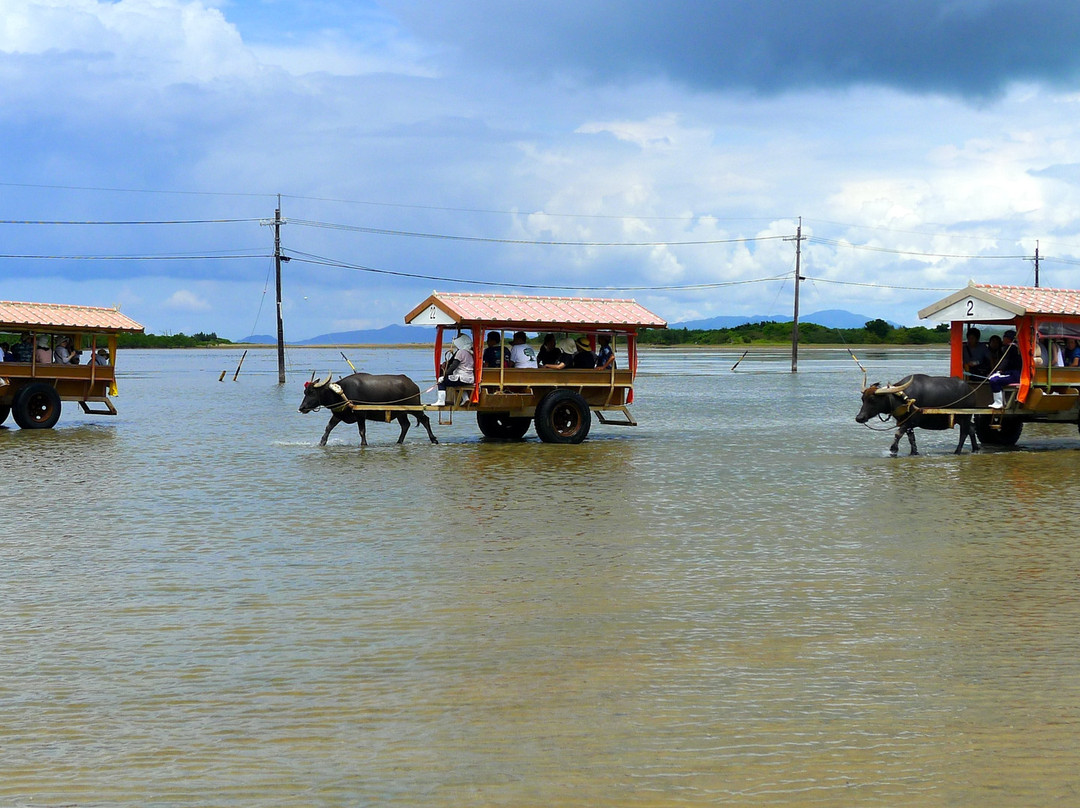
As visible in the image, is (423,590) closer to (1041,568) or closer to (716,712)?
(716,712)

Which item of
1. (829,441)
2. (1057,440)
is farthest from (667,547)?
(1057,440)

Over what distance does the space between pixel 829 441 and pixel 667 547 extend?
42.1 ft

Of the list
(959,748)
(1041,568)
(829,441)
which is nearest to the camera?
(959,748)

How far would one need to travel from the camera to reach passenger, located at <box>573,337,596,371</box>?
22.2 metres

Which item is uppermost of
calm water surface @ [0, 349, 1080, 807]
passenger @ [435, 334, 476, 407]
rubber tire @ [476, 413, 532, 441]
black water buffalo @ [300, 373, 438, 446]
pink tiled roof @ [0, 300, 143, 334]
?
pink tiled roof @ [0, 300, 143, 334]

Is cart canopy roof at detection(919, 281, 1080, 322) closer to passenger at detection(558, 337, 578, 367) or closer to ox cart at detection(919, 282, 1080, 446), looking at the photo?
ox cart at detection(919, 282, 1080, 446)

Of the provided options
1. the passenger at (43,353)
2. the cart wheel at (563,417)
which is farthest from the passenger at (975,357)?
the passenger at (43,353)

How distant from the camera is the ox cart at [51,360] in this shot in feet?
80.6

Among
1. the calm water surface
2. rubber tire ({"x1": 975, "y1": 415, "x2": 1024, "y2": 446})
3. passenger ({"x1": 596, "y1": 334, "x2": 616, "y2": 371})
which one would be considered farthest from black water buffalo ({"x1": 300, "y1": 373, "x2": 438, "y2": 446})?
rubber tire ({"x1": 975, "y1": 415, "x2": 1024, "y2": 446})

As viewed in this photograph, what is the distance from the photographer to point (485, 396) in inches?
842

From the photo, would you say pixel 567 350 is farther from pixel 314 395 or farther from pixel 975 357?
pixel 975 357

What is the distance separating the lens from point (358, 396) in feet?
70.6

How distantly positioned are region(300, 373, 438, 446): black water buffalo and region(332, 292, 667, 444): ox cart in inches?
6.6

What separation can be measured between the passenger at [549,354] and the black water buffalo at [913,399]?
18.4ft
